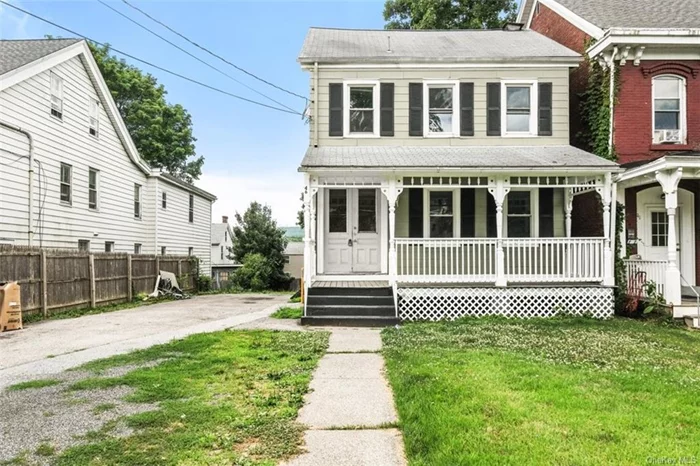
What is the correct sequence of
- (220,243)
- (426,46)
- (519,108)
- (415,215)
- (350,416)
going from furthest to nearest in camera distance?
(220,243) < (426,46) < (519,108) < (415,215) < (350,416)

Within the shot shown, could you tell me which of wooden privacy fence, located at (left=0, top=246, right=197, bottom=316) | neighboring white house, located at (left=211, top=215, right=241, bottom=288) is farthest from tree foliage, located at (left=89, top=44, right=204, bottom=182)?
wooden privacy fence, located at (left=0, top=246, right=197, bottom=316)

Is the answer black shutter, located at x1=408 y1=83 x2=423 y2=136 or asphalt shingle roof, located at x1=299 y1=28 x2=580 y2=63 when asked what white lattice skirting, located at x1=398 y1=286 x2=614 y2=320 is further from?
asphalt shingle roof, located at x1=299 y1=28 x2=580 y2=63

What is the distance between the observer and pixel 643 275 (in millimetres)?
10477

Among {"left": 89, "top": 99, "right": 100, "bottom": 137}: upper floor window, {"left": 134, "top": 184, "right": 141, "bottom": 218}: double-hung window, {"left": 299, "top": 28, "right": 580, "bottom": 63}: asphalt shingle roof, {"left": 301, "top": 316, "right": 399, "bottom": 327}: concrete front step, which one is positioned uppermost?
{"left": 299, "top": 28, "right": 580, "bottom": 63}: asphalt shingle roof

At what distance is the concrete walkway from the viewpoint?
11.2 ft

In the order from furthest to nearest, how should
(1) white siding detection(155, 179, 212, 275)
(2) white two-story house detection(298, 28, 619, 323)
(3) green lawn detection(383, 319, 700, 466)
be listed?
(1) white siding detection(155, 179, 212, 275)
(2) white two-story house detection(298, 28, 619, 323)
(3) green lawn detection(383, 319, 700, 466)

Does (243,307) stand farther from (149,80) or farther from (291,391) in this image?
(149,80)

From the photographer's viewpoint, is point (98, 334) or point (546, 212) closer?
point (98, 334)

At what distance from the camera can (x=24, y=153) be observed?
12.8 m

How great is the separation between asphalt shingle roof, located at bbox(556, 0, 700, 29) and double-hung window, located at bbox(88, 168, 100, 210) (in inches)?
635

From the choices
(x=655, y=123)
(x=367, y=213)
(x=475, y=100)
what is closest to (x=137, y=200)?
(x=367, y=213)

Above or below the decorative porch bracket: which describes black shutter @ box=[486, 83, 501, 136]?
above

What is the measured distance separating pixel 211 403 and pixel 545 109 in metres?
11.0

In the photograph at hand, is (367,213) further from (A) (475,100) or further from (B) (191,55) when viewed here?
(B) (191,55)
